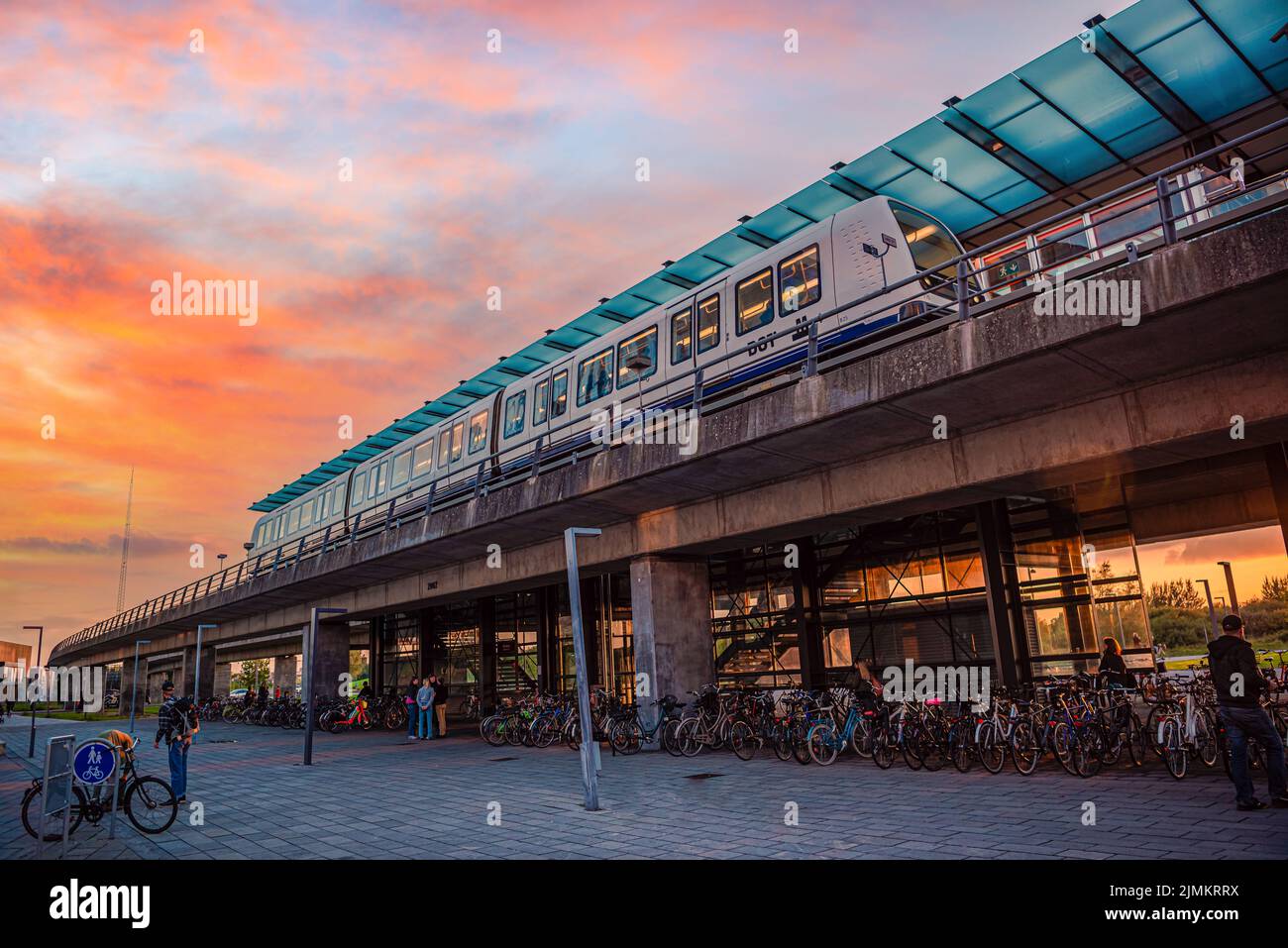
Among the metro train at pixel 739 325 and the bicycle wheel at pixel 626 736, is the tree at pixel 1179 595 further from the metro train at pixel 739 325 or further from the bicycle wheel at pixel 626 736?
the bicycle wheel at pixel 626 736

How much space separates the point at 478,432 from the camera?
25.0 metres

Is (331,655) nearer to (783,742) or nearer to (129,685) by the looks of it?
(783,742)

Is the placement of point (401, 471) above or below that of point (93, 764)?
above

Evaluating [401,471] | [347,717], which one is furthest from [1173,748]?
[347,717]

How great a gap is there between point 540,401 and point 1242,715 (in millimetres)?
17207

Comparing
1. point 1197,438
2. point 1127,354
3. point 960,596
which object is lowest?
point 960,596

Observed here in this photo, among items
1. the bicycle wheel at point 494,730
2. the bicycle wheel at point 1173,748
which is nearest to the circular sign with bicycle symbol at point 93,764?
the bicycle wheel at point 494,730

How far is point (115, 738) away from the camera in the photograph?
10.3m

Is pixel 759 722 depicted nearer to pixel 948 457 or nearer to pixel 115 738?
pixel 948 457

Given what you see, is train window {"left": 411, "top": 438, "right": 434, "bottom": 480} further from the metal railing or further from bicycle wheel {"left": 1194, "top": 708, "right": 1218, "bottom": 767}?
bicycle wheel {"left": 1194, "top": 708, "right": 1218, "bottom": 767}

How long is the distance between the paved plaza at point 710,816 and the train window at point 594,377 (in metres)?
8.84
